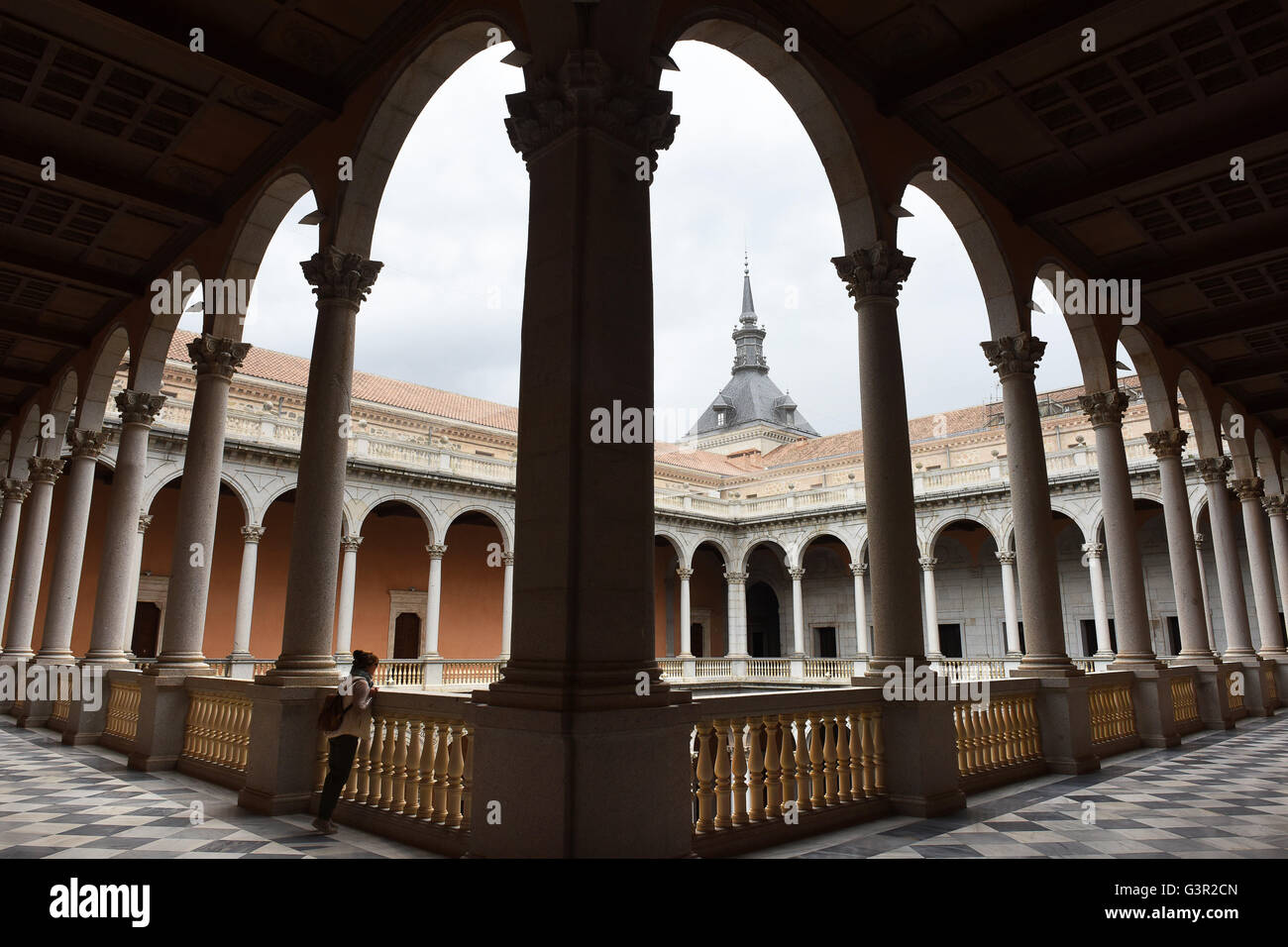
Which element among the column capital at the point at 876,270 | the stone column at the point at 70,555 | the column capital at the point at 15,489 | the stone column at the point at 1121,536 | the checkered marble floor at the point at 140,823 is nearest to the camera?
the checkered marble floor at the point at 140,823

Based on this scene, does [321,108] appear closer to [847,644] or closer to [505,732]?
[505,732]

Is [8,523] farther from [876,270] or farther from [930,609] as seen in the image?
[930,609]

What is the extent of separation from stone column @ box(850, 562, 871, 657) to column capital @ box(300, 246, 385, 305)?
76.6ft

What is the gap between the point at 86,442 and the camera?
37.2 feet

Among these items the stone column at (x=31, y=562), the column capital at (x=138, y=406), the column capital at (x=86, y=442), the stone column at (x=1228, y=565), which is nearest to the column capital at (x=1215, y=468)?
the stone column at (x=1228, y=565)

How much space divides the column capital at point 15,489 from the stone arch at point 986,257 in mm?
15582

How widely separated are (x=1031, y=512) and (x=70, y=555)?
12.0m

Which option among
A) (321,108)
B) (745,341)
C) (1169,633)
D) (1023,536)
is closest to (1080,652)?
(1169,633)

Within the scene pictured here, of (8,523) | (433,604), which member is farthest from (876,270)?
(433,604)

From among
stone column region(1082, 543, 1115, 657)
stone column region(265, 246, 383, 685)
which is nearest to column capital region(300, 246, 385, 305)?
stone column region(265, 246, 383, 685)

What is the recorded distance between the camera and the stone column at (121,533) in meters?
9.06

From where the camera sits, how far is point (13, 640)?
41.5 ft

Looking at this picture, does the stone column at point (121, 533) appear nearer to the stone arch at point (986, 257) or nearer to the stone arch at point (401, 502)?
the stone arch at point (986, 257)
